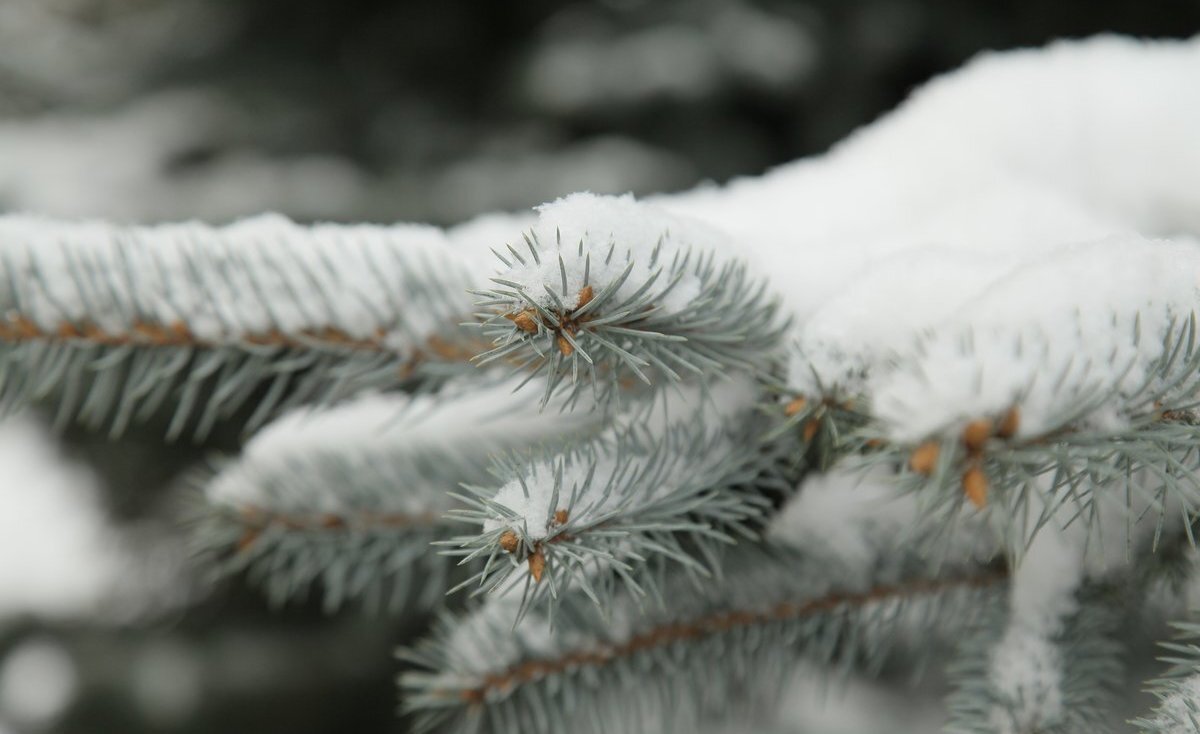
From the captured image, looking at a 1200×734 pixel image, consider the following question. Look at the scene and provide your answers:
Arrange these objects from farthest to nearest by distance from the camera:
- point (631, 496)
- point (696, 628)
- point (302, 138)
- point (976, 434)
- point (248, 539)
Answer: point (302, 138)
point (248, 539)
point (696, 628)
point (631, 496)
point (976, 434)

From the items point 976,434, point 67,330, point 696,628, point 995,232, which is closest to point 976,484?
point 976,434

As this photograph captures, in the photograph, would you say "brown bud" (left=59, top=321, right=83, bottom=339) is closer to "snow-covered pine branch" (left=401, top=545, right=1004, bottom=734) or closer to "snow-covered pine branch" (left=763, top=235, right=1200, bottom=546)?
"snow-covered pine branch" (left=401, top=545, right=1004, bottom=734)

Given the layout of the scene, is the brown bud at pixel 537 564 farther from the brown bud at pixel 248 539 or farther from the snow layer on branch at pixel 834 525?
the brown bud at pixel 248 539

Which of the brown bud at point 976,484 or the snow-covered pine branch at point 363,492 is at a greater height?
the brown bud at point 976,484

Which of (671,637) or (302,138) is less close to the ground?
(302,138)

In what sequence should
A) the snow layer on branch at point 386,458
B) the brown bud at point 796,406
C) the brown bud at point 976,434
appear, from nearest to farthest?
the brown bud at point 976,434
the brown bud at point 796,406
the snow layer on branch at point 386,458

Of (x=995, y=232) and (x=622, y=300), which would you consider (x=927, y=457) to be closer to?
(x=622, y=300)

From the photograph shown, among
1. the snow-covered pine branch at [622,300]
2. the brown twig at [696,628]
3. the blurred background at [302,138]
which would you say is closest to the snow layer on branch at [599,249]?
the snow-covered pine branch at [622,300]

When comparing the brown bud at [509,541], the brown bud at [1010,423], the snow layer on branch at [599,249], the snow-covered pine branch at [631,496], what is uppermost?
the snow layer on branch at [599,249]
